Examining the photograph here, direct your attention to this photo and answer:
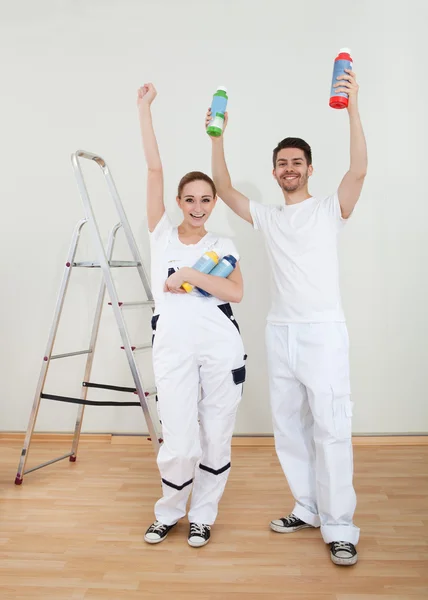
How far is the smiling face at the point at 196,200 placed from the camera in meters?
2.12

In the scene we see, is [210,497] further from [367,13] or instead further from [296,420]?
[367,13]

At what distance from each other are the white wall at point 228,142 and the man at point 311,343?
1.13m

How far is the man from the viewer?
2.02 m

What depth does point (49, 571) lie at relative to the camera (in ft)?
6.24

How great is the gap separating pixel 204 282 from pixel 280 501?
1.16 metres

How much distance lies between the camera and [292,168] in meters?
2.16

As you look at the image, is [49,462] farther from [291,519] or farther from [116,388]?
[291,519]

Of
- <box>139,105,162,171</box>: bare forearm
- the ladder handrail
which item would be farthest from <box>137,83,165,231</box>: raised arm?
the ladder handrail

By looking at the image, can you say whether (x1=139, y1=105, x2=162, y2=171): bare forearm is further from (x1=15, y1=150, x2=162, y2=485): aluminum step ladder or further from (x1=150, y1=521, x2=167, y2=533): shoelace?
(x1=150, y1=521, x2=167, y2=533): shoelace

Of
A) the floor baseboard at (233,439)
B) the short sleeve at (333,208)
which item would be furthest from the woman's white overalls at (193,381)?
the floor baseboard at (233,439)

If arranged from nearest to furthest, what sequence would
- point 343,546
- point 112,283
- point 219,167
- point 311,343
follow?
point 343,546
point 311,343
point 219,167
point 112,283

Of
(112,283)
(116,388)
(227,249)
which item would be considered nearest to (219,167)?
(227,249)

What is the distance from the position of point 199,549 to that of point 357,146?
1629mm

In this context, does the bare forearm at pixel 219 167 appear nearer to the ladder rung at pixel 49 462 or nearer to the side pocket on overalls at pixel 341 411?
the side pocket on overalls at pixel 341 411
